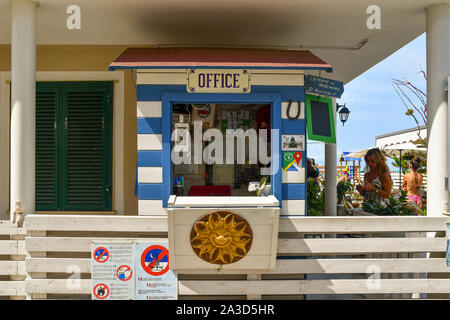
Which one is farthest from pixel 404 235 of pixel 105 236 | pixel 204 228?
pixel 105 236

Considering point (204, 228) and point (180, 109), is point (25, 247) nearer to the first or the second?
point (204, 228)

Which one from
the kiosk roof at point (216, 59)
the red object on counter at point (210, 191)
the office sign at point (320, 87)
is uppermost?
the kiosk roof at point (216, 59)

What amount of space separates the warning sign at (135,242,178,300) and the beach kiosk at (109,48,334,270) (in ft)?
0.80

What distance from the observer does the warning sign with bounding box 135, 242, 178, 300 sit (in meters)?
3.69

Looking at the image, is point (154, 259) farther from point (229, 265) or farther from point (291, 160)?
point (291, 160)

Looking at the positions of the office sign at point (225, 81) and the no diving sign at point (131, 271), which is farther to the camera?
the office sign at point (225, 81)

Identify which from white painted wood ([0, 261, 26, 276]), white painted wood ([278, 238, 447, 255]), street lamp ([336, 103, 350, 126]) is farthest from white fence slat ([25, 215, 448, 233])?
street lamp ([336, 103, 350, 126])

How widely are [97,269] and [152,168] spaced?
1.29 metres

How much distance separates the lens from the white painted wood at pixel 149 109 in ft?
14.0

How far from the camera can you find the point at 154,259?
12.1 ft

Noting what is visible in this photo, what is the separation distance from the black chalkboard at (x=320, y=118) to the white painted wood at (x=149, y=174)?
6.62 feet

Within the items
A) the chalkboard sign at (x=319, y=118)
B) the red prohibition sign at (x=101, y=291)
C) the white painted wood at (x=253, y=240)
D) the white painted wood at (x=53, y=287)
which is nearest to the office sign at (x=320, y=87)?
the chalkboard sign at (x=319, y=118)

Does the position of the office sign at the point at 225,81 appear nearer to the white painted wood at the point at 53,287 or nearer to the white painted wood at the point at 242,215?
the white painted wood at the point at 242,215

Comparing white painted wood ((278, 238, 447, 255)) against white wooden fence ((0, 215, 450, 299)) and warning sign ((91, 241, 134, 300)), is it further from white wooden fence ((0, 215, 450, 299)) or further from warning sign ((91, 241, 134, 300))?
warning sign ((91, 241, 134, 300))
